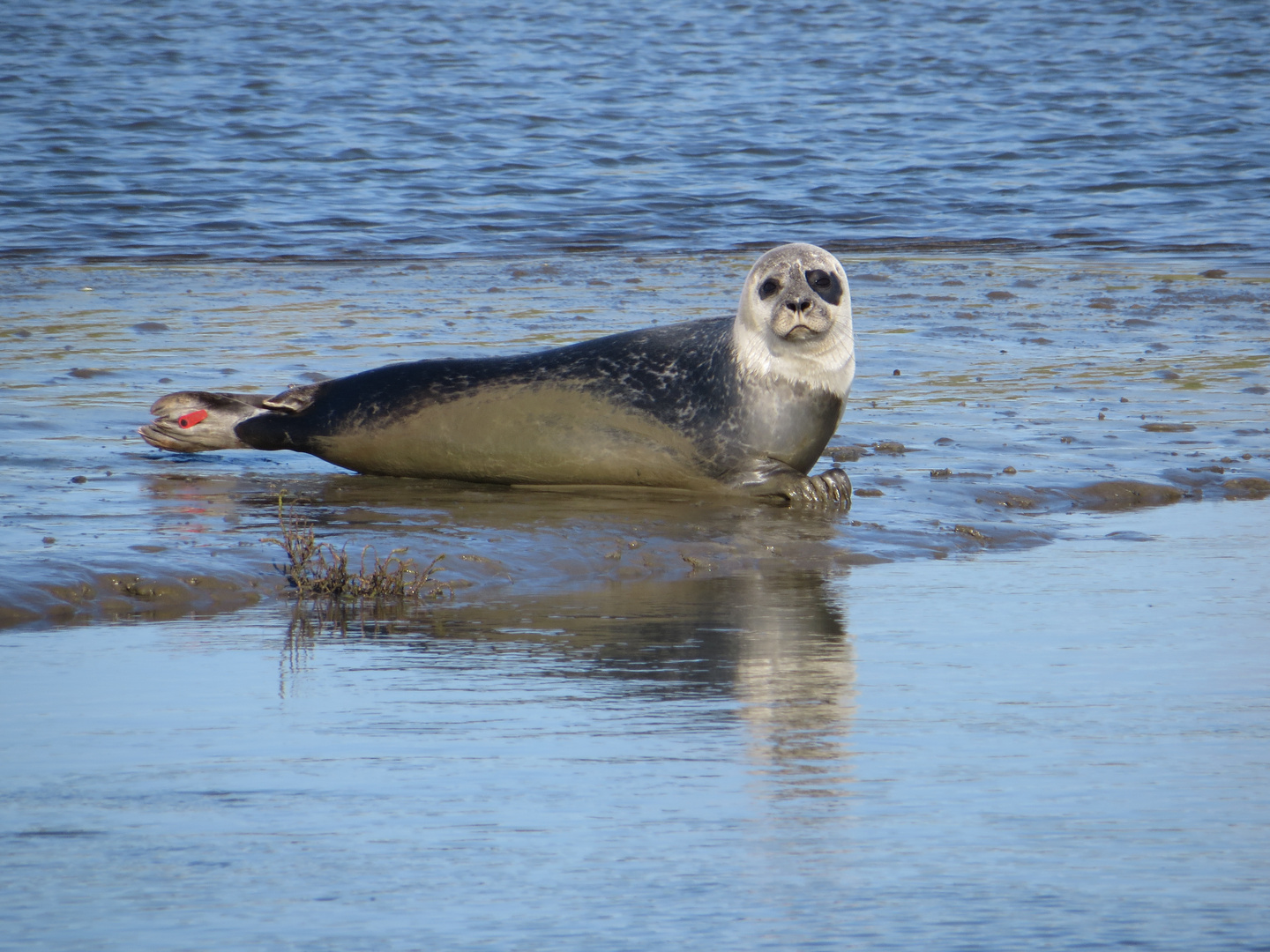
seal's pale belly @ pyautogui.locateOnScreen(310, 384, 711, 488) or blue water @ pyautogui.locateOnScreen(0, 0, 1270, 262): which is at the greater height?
seal's pale belly @ pyautogui.locateOnScreen(310, 384, 711, 488)

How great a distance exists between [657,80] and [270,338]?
18706 millimetres

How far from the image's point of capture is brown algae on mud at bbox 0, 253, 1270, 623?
20.2 ft

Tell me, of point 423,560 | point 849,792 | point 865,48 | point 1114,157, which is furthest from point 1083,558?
point 865,48

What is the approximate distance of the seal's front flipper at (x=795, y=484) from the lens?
7.05 m

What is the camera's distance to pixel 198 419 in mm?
7875

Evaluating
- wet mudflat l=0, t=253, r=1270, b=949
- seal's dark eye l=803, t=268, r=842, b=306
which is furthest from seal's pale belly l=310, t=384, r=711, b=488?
seal's dark eye l=803, t=268, r=842, b=306

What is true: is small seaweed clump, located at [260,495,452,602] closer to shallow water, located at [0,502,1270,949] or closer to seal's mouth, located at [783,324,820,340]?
shallow water, located at [0,502,1270,949]

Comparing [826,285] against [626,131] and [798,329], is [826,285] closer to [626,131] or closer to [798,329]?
[798,329]

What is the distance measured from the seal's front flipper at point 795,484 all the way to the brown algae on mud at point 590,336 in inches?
5.5

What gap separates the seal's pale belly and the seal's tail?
858 mm

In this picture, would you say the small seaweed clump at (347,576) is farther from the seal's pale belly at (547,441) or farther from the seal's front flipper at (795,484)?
the seal's front flipper at (795,484)


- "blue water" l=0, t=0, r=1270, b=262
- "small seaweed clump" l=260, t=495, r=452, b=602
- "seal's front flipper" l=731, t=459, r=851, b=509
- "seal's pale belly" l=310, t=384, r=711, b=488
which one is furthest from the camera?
"blue water" l=0, t=0, r=1270, b=262

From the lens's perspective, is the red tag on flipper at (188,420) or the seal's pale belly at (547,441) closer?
the seal's pale belly at (547,441)

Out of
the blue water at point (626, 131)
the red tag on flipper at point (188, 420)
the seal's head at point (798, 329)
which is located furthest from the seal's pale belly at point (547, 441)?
the blue water at point (626, 131)
